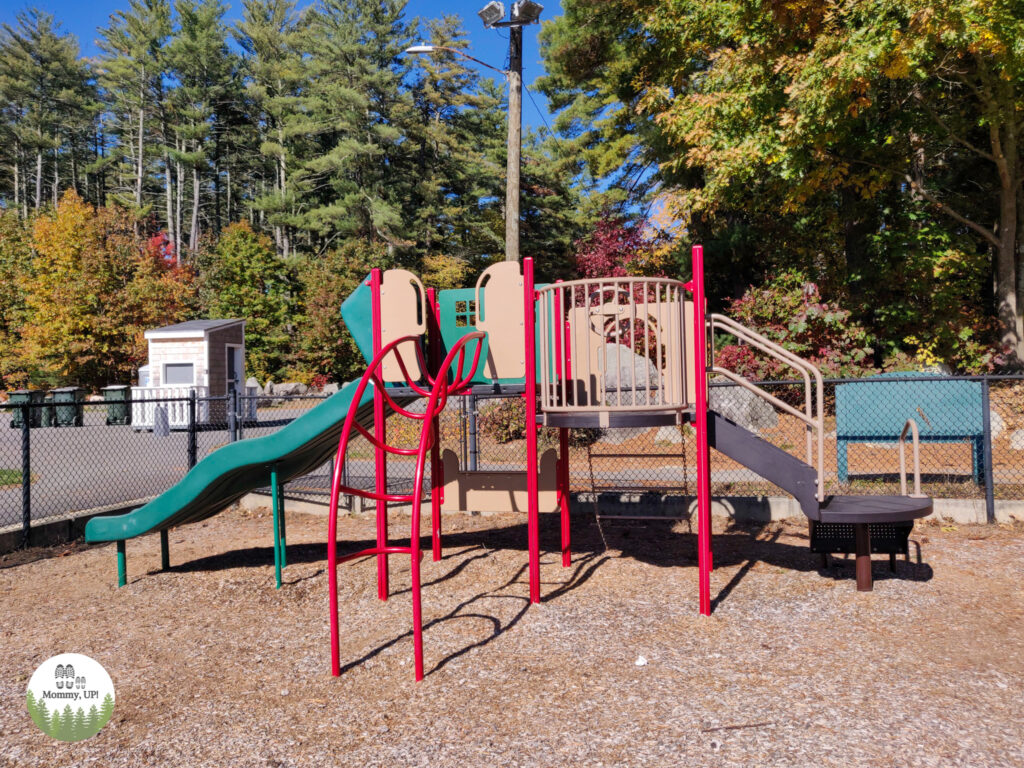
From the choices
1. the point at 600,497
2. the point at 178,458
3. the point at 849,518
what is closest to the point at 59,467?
the point at 178,458

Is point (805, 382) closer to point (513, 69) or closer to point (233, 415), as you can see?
point (233, 415)

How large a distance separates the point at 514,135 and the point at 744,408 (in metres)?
6.30

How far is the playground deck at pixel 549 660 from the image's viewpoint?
122 inches

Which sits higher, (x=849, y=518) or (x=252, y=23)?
(x=252, y=23)

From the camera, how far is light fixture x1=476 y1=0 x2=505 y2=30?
39.2 feet

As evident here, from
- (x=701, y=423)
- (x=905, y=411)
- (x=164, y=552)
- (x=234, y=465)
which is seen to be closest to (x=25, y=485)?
(x=164, y=552)

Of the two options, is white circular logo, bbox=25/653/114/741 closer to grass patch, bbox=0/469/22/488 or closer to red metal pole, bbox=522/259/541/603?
red metal pole, bbox=522/259/541/603

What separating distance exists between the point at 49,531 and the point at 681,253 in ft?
53.9

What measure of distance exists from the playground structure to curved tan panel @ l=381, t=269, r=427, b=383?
11 millimetres

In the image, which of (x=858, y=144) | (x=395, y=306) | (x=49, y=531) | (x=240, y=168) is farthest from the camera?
(x=240, y=168)

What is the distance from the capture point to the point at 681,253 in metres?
19.9

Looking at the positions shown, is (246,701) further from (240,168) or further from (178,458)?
(240,168)

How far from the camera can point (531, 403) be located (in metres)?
5.07

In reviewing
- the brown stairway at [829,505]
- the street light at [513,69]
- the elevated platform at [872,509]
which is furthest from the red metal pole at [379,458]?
the street light at [513,69]
